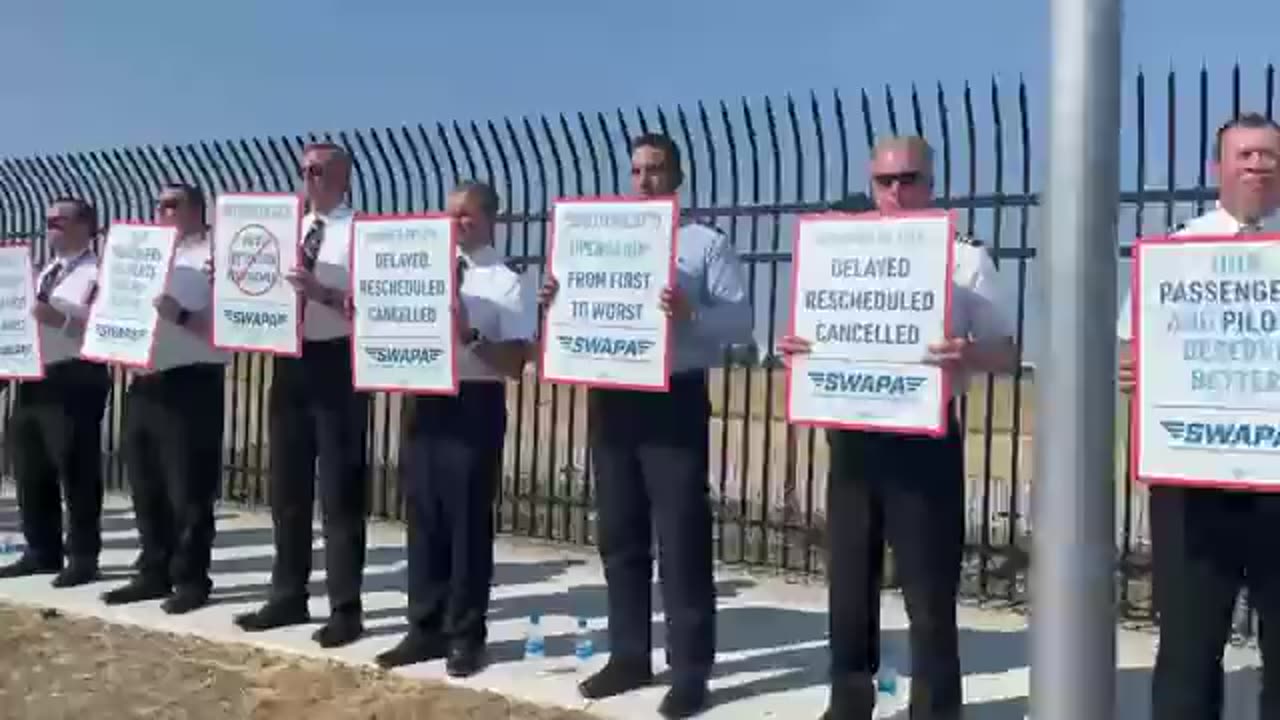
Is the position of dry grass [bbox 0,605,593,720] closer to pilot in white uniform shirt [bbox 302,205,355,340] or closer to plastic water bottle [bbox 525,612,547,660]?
plastic water bottle [bbox 525,612,547,660]

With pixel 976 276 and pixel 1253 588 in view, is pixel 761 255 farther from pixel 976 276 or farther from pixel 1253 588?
pixel 1253 588

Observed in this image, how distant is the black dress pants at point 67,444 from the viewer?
306 inches

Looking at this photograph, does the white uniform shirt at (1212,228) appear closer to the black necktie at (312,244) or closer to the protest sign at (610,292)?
the protest sign at (610,292)

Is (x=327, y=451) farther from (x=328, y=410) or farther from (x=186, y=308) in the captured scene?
(x=186, y=308)

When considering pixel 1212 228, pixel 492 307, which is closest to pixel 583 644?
Result: pixel 492 307

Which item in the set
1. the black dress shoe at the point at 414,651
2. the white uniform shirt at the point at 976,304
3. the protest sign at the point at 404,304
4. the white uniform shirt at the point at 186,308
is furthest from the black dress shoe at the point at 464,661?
the white uniform shirt at the point at 976,304

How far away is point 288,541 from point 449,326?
1.39 m

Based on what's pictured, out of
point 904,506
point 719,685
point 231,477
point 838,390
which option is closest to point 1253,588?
point 904,506

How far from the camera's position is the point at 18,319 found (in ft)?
25.9

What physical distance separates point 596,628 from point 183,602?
75.0 inches

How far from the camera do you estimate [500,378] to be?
20.0 feet

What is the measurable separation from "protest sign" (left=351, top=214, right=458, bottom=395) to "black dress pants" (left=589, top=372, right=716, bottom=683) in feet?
2.46

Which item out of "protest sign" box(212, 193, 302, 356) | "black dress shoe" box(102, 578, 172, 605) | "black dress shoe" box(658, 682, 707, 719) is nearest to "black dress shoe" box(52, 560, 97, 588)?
"black dress shoe" box(102, 578, 172, 605)

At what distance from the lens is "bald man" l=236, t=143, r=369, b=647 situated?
645 cm
